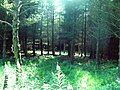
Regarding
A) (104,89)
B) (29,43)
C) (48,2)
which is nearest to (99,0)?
(104,89)

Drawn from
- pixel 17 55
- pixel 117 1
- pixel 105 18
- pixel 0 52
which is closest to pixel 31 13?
pixel 0 52

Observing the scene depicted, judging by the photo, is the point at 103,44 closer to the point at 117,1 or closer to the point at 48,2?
the point at 48,2

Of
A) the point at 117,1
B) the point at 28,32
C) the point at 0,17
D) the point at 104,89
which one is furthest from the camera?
the point at 28,32

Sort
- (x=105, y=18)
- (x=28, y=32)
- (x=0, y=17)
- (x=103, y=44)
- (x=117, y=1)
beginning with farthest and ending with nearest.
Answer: (x=28, y=32), (x=103, y=44), (x=0, y=17), (x=105, y=18), (x=117, y=1)

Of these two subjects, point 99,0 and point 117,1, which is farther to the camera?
point 99,0

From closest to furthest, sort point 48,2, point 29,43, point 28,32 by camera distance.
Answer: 1. point 28,32
2. point 48,2
3. point 29,43

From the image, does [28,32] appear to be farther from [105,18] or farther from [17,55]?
[17,55]

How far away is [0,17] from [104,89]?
94.3 ft

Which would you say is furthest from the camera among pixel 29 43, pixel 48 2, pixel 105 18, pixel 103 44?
pixel 29 43

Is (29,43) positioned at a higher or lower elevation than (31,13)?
lower

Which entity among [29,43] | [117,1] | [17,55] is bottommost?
[29,43]

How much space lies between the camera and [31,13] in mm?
45969

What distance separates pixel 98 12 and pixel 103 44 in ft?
45.8

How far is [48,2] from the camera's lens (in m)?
55.2
